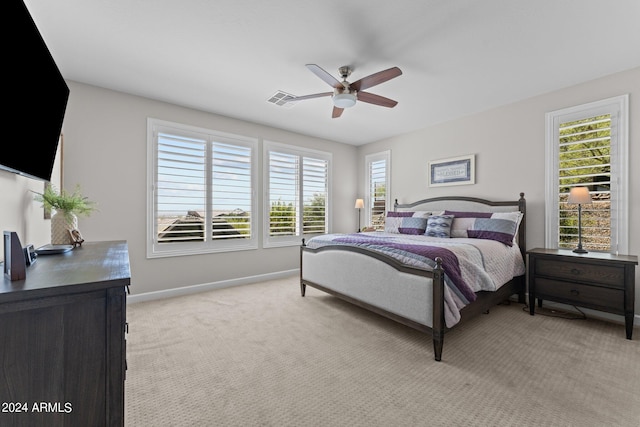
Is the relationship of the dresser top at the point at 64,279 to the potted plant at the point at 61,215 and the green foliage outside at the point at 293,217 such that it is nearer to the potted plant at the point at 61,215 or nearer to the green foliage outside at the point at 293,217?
the potted plant at the point at 61,215

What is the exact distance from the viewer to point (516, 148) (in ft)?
12.2

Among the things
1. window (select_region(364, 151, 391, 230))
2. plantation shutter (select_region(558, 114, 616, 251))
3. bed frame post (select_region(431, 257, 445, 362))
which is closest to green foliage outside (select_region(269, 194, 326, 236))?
window (select_region(364, 151, 391, 230))

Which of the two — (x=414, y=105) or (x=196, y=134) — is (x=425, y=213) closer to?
(x=414, y=105)

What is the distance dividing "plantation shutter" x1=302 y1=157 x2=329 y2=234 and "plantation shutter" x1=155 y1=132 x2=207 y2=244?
5.96ft

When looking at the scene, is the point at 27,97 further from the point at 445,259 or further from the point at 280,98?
the point at 445,259

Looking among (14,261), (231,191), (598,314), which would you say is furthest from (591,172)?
(14,261)

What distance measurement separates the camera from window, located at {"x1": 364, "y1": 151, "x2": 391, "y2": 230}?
539cm

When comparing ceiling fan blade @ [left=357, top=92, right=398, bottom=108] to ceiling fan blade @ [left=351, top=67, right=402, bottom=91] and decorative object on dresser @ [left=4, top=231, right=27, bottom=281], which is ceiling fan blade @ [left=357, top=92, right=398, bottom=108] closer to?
ceiling fan blade @ [left=351, top=67, right=402, bottom=91]

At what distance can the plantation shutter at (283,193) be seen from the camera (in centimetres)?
470

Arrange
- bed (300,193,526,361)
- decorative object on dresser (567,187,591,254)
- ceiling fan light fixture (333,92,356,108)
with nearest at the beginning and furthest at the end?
bed (300,193,526,361)
ceiling fan light fixture (333,92,356,108)
decorative object on dresser (567,187,591,254)

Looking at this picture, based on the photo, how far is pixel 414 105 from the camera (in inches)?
149

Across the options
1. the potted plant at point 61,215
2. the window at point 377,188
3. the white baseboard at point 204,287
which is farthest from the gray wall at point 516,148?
the potted plant at point 61,215

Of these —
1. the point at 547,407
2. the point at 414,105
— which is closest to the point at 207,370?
the point at 547,407

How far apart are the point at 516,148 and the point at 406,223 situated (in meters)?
1.72
